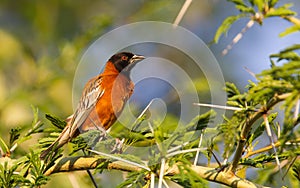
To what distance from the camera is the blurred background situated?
421 cm

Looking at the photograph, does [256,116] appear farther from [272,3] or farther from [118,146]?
[118,146]

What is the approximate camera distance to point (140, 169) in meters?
1.90

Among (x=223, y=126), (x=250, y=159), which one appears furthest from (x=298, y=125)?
(x=250, y=159)

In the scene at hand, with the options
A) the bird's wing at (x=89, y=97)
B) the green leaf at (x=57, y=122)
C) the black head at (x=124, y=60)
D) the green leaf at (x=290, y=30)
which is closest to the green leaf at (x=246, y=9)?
the green leaf at (x=290, y=30)

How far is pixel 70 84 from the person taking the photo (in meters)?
4.84

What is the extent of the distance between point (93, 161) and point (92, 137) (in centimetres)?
10

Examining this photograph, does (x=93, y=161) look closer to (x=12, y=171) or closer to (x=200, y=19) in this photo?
(x=12, y=171)

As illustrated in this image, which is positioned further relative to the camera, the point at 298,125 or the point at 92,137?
the point at 92,137

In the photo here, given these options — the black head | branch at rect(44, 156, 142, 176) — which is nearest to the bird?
the black head

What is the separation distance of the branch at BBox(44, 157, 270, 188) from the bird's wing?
1.37 metres

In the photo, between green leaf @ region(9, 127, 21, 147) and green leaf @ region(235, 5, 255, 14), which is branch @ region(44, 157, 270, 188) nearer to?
green leaf @ region(9, 127, 21, 147)

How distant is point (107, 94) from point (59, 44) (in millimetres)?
592

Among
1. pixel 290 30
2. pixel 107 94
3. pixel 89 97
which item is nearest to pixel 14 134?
pixel 290 30

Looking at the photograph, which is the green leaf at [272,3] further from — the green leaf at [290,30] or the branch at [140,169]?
the branch at [140,169]
